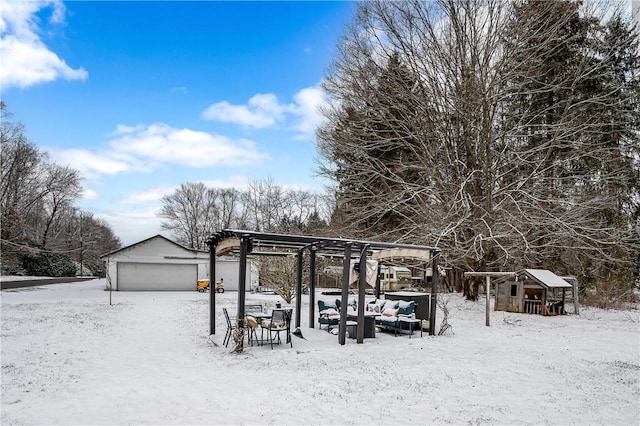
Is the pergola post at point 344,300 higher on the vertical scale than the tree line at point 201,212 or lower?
lower

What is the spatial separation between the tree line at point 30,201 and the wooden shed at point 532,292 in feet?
99.4

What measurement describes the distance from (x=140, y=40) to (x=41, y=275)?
34250 millimetres

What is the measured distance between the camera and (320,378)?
631cm

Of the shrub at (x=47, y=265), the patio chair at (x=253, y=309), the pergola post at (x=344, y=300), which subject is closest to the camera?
the pergola post at (x=344, y=300)

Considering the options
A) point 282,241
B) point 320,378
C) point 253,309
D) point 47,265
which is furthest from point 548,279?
point 47,265

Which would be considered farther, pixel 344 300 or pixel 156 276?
pixel 156 276

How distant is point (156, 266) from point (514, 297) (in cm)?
2309

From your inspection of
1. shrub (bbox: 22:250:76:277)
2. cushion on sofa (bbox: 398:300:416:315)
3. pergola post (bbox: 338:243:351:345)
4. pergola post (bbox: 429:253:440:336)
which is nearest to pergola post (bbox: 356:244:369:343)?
pergola post (bbox: 338:243:351:345)

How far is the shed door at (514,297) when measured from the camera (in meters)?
15.1

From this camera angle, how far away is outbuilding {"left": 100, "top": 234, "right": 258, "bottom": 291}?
28.2 m

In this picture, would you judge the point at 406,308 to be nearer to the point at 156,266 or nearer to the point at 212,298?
the point at 212,298

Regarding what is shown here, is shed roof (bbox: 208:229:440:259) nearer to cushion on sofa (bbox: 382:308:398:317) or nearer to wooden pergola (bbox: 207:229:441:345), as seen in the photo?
wooden pergola (bbox: 207:229:441:345)

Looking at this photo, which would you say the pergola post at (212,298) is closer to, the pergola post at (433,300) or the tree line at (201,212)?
the pergola post at (433,300)

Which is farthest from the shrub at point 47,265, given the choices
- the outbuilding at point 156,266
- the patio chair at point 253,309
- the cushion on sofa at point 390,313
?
the cushion on sofa at point 390,313
